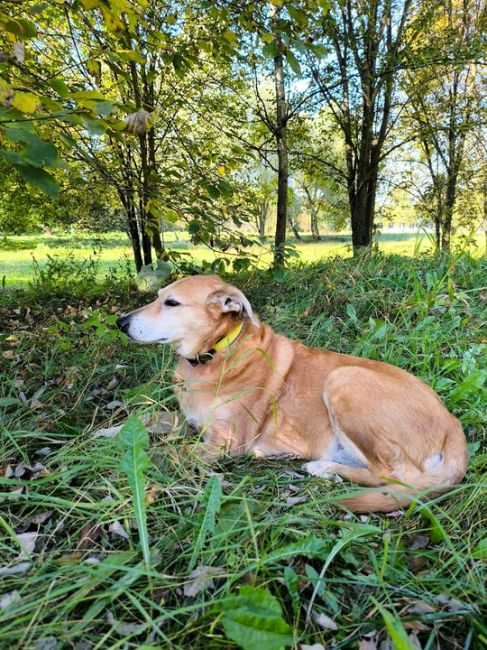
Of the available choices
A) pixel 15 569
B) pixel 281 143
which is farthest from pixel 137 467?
pixel 281 143

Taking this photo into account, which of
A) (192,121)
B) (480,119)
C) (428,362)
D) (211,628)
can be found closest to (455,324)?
(428,362)

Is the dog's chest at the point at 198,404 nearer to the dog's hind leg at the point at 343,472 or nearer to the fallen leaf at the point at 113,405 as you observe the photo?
the fallen leaf at the point at 113,405

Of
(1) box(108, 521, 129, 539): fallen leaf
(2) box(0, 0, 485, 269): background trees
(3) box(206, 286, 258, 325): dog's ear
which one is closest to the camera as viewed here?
(1) box(108, 521, 129, 539): fallen leaf

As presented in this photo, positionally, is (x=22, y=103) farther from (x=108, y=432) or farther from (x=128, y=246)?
(x=128, y=246)

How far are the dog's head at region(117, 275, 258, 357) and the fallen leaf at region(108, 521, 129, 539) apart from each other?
1.31 m

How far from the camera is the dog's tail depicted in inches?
75.9

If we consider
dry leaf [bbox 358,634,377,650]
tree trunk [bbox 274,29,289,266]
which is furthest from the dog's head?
tree trunk [bbox 274,29,289,266]

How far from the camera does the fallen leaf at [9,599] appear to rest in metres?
1.27

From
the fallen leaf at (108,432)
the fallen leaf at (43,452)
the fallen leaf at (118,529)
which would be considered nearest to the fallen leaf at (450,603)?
the fallen leaf at (118,529)

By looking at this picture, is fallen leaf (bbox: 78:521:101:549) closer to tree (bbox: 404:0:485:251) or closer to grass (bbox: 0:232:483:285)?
grass (bbox: 0:232:483:285)

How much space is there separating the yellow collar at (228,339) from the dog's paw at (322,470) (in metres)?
0.94

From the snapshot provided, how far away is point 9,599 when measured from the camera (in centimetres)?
129

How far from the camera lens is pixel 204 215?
379 cm

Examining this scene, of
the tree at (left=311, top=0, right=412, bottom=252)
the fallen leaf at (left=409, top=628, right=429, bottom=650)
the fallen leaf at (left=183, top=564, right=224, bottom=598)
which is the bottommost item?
the fallen leaf at (left=409, top=628, right=429, bottom=650)
